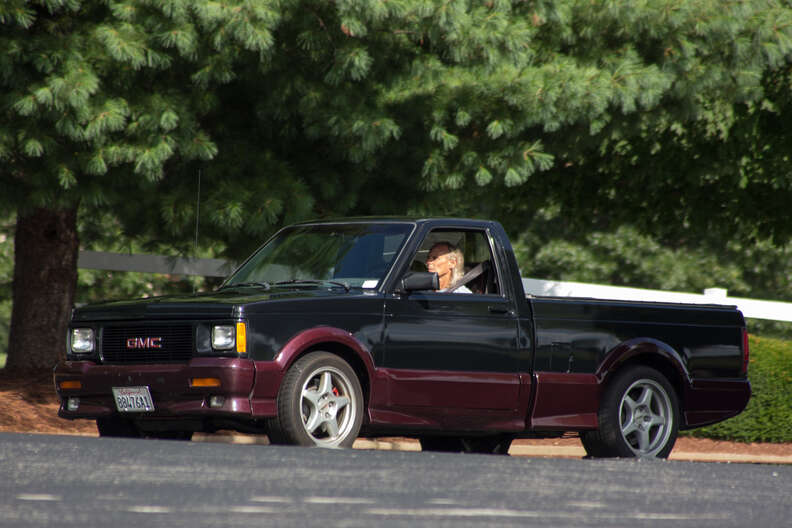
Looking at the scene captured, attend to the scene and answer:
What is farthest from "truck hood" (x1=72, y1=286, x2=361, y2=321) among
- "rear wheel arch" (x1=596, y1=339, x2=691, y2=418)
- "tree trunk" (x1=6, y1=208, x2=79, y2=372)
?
"tree trunk" (x1=6, y1=208, x2=79, y2=372)

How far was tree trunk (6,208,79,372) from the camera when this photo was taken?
16.5 m

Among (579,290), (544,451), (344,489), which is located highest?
(579,290)

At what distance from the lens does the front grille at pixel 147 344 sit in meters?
9.04

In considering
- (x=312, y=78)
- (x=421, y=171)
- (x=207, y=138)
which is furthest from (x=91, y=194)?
(x=421, y=171)

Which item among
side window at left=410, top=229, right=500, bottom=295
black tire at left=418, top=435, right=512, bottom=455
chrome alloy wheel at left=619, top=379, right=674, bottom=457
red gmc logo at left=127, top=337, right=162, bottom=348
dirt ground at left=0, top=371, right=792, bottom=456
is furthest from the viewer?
dirt ground at left=0, top=371, right=792, bottom=456

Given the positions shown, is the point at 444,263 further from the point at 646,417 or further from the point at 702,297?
the point at 702,297

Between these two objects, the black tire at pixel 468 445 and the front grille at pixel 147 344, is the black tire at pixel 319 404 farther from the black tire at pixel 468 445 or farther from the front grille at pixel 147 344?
the black tire at pixel 468 445

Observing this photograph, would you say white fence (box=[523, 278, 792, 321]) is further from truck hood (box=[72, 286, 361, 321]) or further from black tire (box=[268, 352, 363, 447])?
→ black tire (box=[268, 352, 363, 447])

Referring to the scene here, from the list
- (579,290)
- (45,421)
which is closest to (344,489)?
(45,421)

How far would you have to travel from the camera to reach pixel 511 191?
20.9m

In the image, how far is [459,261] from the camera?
10.4 metres

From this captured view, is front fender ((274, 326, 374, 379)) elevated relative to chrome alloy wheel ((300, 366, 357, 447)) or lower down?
elevated

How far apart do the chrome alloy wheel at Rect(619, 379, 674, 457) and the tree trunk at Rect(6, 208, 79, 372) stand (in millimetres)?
8038

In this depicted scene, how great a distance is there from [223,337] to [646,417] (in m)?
3.53
